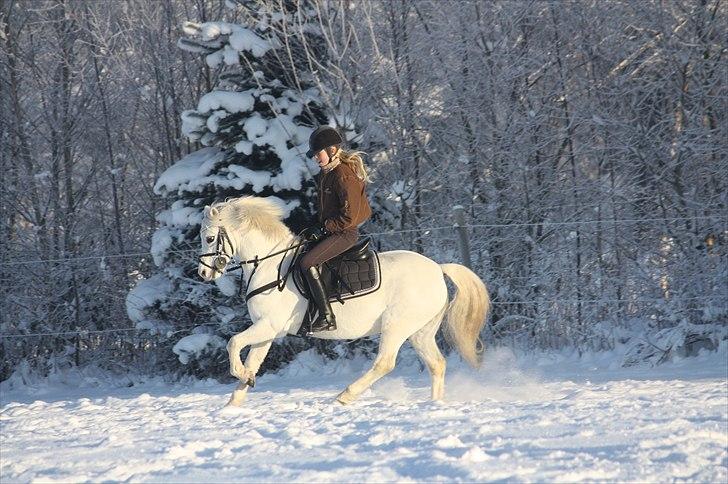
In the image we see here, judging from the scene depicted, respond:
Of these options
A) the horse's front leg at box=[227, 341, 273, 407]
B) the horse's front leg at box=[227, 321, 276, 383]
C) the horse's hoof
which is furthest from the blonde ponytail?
the horse's hoof

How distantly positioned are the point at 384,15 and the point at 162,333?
592 cm

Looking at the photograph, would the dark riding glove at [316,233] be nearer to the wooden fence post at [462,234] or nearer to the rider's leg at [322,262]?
the rider's leg at [322,262]

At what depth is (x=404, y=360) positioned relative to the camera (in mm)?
11805

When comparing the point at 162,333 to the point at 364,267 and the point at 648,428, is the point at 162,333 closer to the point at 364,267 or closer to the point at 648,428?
the point at 364,267

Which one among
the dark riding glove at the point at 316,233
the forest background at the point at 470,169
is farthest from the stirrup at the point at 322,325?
the forest background at the point at 470,169

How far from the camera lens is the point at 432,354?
812 cm

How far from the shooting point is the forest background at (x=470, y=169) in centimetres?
1162

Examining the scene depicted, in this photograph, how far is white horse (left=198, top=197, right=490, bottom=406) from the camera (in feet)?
25.7

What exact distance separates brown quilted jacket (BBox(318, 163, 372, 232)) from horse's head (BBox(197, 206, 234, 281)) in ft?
2.99

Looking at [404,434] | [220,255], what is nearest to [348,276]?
[220,255]

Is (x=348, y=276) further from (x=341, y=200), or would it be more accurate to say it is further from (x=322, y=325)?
(x=341, y=200)

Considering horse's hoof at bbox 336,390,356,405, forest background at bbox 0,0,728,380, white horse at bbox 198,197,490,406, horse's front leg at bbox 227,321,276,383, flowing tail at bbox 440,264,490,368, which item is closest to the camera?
horse's hoof at bbox 336,390,356,405

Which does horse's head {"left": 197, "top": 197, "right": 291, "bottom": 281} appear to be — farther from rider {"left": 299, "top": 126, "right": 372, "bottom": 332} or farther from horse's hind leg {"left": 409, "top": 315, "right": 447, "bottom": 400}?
horse's hind leg {"left": 409, "top": 315, "right": 447, "bottom": 400}

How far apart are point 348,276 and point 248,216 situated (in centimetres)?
112
